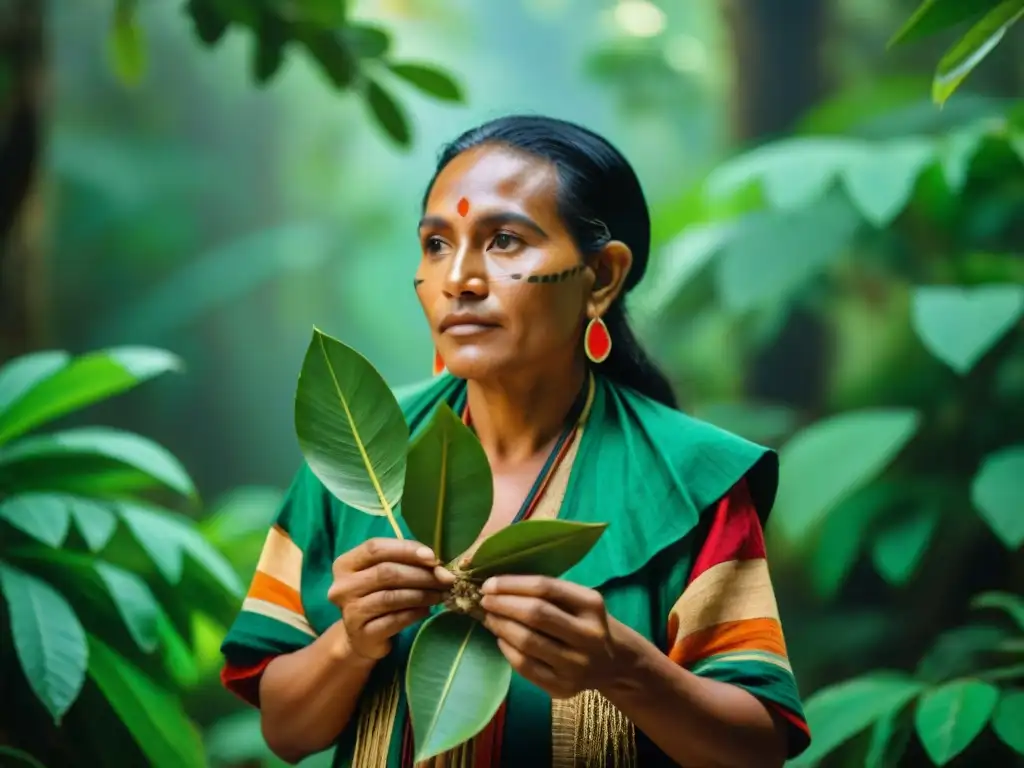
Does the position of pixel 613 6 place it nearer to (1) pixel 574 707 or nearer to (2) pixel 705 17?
(2) pixel 705 17

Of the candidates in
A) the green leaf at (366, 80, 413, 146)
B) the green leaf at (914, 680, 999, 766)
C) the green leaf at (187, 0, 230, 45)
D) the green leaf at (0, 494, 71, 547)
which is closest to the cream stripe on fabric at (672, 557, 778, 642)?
the green leaf at (914, 680, 999, 766)

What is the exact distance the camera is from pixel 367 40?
153 centimetres

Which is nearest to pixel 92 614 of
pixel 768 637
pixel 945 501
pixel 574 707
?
pixel 574 707

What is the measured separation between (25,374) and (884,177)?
1.37 meters

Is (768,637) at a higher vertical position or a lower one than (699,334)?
lower

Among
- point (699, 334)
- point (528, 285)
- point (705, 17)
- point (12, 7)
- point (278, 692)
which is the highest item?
point (705, 17)

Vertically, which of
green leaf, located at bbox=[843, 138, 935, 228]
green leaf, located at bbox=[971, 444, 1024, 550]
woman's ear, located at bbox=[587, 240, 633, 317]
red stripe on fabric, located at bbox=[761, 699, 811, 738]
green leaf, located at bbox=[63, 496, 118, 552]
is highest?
green leaf, located at bbox=[843, 138, 935, 228]

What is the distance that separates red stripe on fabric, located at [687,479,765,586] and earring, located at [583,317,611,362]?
18 centimetres

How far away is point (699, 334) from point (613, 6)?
4.03ft

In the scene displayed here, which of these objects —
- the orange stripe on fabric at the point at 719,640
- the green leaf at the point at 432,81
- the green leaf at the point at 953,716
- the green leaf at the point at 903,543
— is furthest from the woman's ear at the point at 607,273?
the green leaf at the point at 903,543

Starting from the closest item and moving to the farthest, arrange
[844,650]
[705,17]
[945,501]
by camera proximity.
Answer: [945,501]
[844,650]
[705,17]

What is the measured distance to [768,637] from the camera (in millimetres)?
911

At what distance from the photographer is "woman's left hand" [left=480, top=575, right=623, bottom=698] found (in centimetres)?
77

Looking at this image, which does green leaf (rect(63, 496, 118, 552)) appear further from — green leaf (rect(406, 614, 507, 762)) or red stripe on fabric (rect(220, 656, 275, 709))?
green leaf (rect(406, 614, 507, 762))
